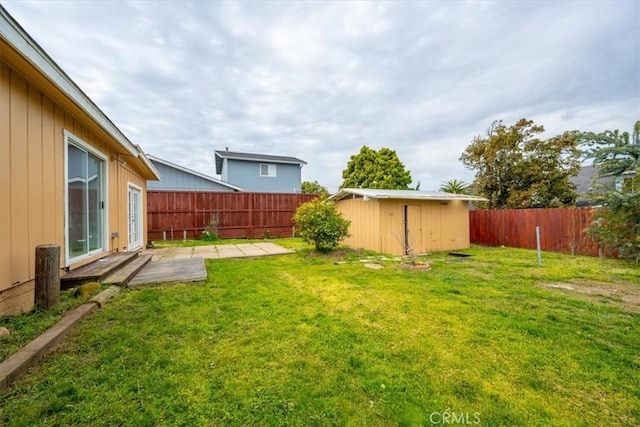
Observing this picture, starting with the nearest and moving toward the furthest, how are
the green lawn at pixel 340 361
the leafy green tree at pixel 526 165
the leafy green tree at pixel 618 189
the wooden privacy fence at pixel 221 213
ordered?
the green lawn at pixel 340 361, the leafy green tree at pixel 618 189, the wooden privacy fence at pixel 221 213, the leafy green tree at pixel 526 165

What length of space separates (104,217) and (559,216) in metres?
12.8

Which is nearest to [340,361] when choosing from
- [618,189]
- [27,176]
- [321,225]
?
[27,176]

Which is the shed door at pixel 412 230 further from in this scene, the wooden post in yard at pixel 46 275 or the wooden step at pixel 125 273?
the wooden post in yard at pixel 46 275

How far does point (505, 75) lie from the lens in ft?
27.4

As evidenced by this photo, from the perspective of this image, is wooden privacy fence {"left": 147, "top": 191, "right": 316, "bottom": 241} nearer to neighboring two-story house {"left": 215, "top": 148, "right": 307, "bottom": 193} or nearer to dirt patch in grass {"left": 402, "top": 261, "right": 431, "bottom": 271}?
neighboring two-story house {"left": 215, "top": 148, "right": 307, "bottom": 193}

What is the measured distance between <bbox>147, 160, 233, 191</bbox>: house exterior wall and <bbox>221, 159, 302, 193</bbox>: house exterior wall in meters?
2.41

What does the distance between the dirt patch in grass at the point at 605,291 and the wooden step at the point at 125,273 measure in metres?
6.84

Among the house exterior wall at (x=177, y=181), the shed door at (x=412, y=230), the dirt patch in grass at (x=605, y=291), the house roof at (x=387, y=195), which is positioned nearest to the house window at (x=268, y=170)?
the house exterior wall at (x=177, y=181)

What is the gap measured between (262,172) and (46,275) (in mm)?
15877

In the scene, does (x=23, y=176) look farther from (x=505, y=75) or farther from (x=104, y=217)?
(x=505, y=75)

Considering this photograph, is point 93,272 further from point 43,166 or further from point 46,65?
point 46,65

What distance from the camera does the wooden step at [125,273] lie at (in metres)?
3.86

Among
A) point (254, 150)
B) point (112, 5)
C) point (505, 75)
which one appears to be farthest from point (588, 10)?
point (254, 150)

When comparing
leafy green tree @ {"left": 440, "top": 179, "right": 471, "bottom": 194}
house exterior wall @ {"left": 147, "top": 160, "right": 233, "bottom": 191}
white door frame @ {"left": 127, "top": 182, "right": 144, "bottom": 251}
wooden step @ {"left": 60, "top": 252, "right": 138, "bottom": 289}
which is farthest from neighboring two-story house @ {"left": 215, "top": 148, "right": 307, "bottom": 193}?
wooden step @ {"left": 60, "top": 252, "right": 138, "bottom": 289}
